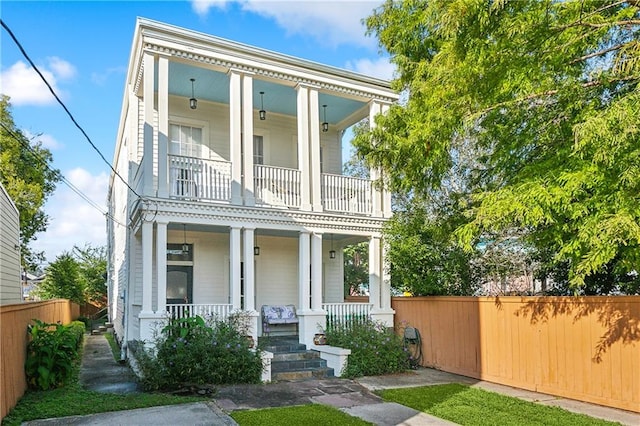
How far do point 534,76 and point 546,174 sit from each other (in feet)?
4.56

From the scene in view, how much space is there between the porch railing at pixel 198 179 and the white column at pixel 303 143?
1.81 m

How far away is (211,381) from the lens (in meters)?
9.10

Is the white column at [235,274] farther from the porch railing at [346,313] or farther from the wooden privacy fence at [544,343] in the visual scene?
the wooden privacy fence at [544,343]

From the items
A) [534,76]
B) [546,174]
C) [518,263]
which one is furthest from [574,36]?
[518,263]

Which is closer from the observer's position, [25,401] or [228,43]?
[25,401]

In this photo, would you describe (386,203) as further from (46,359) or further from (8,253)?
(8,253)

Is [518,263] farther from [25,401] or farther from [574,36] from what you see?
[25,401]

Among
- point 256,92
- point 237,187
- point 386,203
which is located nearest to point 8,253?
point 237,187

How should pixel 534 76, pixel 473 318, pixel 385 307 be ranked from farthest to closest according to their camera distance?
1. pixel 385 307
2. pixel 473 318
3. pixel 534 76

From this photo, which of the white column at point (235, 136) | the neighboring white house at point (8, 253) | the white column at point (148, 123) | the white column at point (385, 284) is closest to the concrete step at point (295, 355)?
the white column at point (385, 284)

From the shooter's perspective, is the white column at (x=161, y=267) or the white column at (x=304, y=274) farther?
the white column at (x=304, y=274)

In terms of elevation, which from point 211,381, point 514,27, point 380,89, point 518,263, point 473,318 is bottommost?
point 211,381

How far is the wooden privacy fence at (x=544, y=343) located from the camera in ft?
25.2

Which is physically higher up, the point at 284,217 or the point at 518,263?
the point at 284,217
